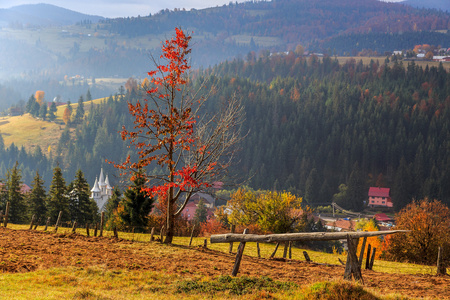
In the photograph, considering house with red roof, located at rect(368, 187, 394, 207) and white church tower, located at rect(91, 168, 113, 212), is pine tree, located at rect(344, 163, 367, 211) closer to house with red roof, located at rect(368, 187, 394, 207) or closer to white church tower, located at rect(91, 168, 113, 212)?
house with red roof, located at rect(368, 187, 394, 207)

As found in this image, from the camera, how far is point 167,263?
1812 cm

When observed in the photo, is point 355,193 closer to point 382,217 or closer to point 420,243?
point 382,217

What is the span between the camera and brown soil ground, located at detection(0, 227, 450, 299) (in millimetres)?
15484

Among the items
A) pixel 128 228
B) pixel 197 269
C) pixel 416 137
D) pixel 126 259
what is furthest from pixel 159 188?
pixel 416 137

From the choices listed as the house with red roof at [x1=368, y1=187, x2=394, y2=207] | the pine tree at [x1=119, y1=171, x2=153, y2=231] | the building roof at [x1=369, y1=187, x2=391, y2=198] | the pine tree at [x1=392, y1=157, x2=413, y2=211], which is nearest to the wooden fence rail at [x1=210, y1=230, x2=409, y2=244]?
the pine tree at [x1=119, y1=171, x2=153, y2=231]

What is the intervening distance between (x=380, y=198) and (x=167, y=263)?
158 metres

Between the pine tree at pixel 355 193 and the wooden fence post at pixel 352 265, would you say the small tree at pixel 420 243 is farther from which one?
the pine tree at pixel 355 193

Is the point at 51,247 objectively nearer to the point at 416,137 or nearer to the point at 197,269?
the point at 197,269

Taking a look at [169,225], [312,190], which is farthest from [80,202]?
[312,190]

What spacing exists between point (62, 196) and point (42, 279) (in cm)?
4378

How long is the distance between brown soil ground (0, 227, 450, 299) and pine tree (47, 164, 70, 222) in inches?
1331

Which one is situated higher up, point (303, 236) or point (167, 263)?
point (303, 236)

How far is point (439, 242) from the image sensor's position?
38.5m

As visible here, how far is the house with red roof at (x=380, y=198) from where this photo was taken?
161500mm
